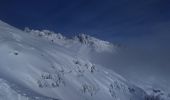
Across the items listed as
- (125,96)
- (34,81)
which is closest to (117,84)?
(125,96)

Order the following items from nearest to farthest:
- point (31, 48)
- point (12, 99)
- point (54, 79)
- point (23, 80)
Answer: point (12, 99) < point (23, 80) < point (54, 79) < point (31, 48)

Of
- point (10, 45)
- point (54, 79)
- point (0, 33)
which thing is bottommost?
point (54, 79)

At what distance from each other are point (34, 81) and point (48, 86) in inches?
134

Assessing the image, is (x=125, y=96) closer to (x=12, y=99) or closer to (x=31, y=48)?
(x=31, y=48)

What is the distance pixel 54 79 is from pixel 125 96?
28179mm

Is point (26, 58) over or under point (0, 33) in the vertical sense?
under

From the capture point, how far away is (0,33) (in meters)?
61.1

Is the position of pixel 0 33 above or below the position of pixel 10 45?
above

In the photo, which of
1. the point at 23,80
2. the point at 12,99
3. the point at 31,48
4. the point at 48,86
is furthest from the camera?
the point at 31,48

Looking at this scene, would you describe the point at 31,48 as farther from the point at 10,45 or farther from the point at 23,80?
the point at 23,80

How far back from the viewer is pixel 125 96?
253 ft

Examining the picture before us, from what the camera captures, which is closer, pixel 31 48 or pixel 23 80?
pixel 23 80

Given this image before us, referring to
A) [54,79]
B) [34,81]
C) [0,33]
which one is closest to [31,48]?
[0,33]

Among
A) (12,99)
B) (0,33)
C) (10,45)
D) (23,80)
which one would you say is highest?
(0,33)
